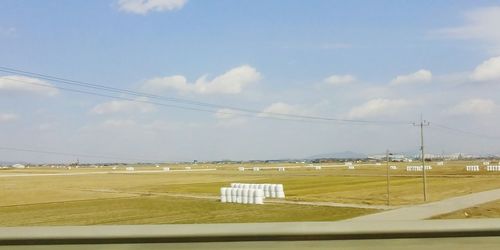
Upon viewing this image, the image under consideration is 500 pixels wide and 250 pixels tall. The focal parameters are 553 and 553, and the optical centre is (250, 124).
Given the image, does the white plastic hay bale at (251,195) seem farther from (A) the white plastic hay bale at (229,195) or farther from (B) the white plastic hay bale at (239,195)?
(A) the white plastic hay bale at (229,195)

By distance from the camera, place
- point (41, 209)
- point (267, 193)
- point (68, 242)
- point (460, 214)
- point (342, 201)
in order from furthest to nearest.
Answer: point (267, 193), point (342, 201), point (41, 209), point (460, 214), point (68, 242)

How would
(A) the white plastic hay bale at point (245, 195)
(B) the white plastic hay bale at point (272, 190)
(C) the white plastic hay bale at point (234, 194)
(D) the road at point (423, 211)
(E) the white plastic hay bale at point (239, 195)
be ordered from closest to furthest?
(D) the road at point (423, 211), (A) the white plastic hay bale at point (245, 195), (E) the white plastic hay bale at point (239, 195), (C) the white plastic hay bale at point (234, 194), (B) the white plastic hay bale at point (272, 190)

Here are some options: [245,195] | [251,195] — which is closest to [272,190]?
[245,195]

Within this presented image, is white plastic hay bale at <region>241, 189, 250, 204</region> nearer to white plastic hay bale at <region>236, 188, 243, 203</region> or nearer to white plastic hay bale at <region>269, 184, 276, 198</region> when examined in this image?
white plastic hay bale at <region>236, 188, 243, 203</region>

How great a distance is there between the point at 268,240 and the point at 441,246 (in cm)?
98

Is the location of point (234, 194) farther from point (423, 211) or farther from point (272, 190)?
point (423, 211)

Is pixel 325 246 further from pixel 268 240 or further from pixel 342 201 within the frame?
pixel 342 201

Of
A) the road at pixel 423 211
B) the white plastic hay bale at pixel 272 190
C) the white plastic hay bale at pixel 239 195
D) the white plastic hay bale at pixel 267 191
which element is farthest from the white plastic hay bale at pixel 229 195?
the road at pixel 423 211

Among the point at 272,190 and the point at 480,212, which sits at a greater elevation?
the point at 272,190

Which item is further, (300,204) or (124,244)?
(300,204)

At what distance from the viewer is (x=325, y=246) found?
3.13m

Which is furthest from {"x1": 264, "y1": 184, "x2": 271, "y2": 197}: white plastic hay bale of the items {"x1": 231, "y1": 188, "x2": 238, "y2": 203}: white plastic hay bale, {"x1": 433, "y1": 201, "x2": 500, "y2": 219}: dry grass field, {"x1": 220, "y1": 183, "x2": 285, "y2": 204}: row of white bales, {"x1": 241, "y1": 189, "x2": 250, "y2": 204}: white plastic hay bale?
{"x1": 433, "y1": 201, "x2": 500, "y2": 219}: dry grass field

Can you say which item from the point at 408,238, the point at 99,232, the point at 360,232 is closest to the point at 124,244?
the point at 99,232

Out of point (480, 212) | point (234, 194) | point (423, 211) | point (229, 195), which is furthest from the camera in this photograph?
point (229, 195)
